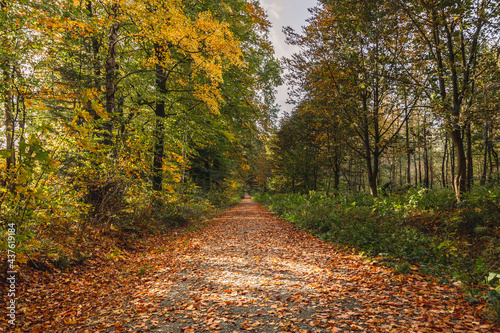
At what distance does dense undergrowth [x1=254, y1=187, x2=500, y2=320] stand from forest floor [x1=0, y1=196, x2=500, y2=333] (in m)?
0.33

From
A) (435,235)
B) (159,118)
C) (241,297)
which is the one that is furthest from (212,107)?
(435,235)

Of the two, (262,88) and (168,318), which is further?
(262,88)

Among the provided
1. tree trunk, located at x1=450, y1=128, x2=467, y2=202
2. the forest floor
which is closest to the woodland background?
tree trunk, located at x1=450, y1=128, x2=467, y2=202

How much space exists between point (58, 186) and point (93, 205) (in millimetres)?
1254

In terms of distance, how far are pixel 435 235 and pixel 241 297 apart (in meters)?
5.24

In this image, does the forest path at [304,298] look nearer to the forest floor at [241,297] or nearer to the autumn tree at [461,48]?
the forest floor at [241,297]

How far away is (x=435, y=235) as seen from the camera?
5.96 metres

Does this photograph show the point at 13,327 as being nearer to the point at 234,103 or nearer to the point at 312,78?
the point at 234,103

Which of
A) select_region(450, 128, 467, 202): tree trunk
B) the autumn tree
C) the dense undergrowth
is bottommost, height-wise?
the dense undergrowth

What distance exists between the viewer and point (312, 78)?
12.4m

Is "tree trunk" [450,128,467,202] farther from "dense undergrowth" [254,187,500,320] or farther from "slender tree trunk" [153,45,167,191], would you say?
"slender tree trunk" [153,45,167,191]

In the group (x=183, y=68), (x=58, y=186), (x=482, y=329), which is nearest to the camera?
(x=482, y=329)

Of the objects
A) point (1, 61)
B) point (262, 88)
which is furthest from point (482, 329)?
point (262, 88)

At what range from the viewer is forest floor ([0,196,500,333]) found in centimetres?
315
